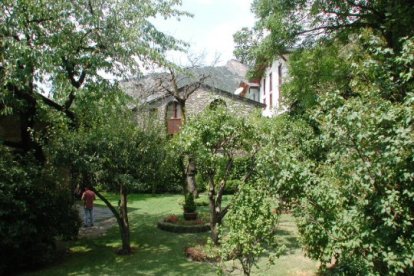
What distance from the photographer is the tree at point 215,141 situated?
Result: 11.5 meters

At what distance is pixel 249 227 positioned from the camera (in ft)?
23.0

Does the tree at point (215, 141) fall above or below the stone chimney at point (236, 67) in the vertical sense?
below

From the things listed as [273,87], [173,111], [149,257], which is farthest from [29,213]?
[173,111]

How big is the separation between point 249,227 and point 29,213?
22.9 ft

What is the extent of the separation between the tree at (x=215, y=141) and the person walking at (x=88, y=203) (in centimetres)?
590

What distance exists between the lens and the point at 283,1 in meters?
12.3

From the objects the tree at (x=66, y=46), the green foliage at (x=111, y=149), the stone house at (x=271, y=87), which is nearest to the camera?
the tree at (x=66, y=46)

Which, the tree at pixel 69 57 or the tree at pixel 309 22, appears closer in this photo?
the tree at pixel 69 57

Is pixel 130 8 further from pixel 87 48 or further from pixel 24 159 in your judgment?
pixel 24 159

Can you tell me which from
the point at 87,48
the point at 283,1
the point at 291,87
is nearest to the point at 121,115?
the point at 87,48

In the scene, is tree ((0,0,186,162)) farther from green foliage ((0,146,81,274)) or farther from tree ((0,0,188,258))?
green foliage ((0,146,81,274))

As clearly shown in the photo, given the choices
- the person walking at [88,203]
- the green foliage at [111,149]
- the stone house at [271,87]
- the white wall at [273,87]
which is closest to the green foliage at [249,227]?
the green foliage at [111,149]

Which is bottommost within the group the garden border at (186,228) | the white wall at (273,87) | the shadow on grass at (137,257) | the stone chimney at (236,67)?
the shadow on grass at (137,257)

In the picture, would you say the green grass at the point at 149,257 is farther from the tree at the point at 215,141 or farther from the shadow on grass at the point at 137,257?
the tree at the point at 215,141
